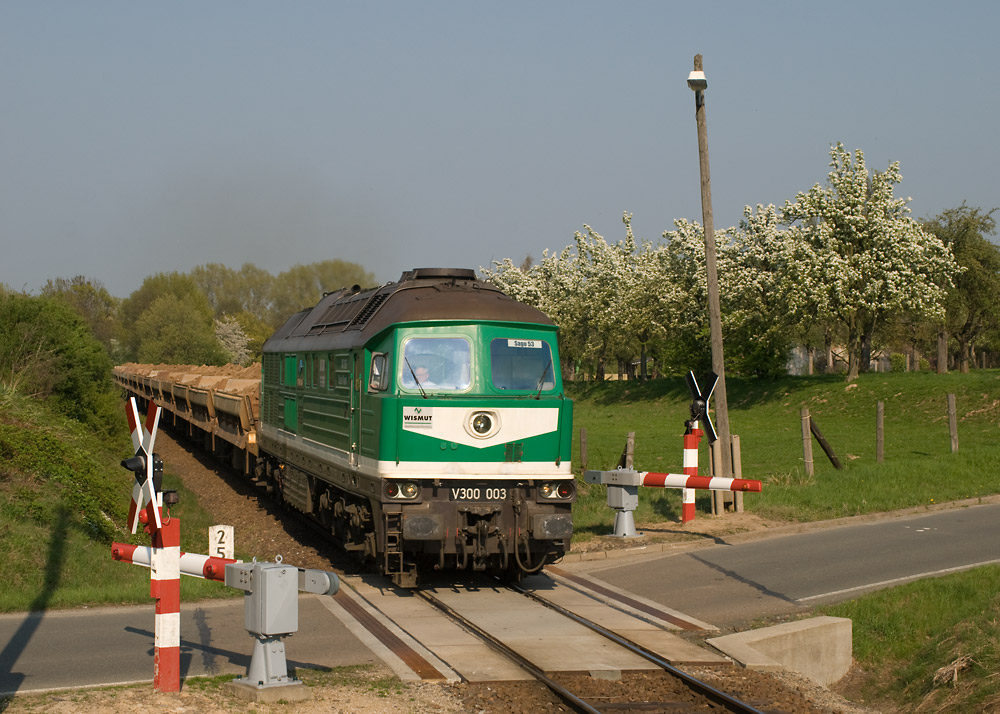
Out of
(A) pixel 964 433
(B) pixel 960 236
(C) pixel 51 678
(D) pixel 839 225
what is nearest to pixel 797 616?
(C) pixel 51 678

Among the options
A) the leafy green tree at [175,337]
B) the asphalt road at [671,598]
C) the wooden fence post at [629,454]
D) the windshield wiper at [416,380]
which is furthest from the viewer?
the leafy green tree at [175,337]

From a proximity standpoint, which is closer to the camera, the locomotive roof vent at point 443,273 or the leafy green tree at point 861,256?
the locomotive roof vent at point 443,273

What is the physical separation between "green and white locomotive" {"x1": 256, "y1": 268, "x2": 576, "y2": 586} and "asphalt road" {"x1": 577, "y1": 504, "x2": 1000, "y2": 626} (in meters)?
1.55

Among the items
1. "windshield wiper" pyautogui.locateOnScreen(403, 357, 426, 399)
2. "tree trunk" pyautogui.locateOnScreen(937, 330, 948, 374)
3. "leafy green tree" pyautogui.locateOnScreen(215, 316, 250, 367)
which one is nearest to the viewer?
"windshield wiper" pyautogui.locateOnScreen(403, 357, 426, 399)

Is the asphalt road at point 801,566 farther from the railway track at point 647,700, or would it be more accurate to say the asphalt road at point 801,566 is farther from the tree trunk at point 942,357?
the tree trunk at point 942,357

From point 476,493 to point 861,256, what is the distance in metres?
31.9

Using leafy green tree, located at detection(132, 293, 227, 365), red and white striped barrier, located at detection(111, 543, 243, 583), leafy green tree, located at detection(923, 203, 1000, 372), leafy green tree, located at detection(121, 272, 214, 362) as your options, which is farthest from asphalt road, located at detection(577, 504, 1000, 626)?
leafy green tree, located at detection(121, 272, 214, 362)

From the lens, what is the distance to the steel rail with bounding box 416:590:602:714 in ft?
26.0

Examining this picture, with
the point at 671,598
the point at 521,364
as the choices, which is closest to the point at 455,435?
the point at 521,364

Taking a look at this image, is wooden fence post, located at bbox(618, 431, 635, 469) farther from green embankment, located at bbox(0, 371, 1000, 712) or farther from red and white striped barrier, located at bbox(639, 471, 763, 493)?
red and white striped barrier, located at bbox(639, 471, 763, 493)

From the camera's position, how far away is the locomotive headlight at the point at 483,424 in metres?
→ 12.0

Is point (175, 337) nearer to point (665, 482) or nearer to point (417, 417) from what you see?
point (665, 482)

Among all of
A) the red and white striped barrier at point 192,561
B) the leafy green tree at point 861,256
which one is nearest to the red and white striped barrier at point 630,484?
the red and white striped barrier at point 192,561

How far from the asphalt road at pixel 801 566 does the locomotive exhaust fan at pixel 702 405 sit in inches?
79.4
